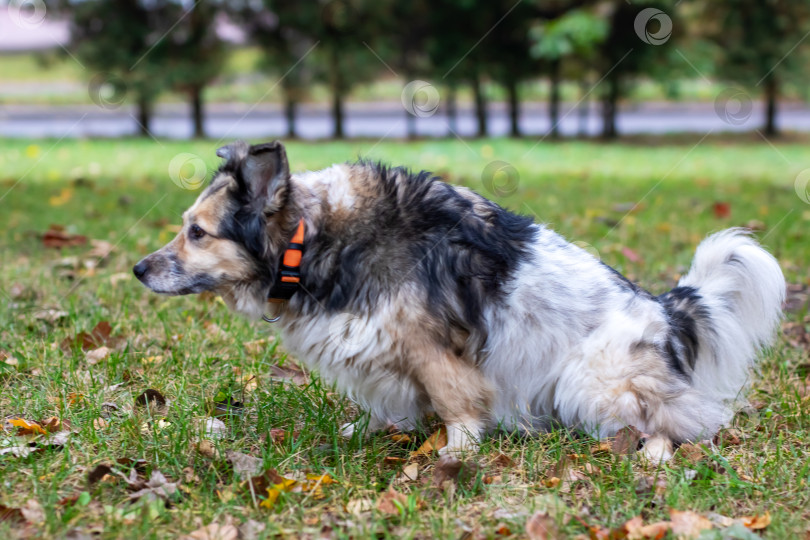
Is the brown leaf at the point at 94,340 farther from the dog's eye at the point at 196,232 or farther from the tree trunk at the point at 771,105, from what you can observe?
the tree trunk at the point at 771,105

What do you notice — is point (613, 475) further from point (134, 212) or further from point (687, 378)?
point (134, 212)

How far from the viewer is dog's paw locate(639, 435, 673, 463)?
323cm

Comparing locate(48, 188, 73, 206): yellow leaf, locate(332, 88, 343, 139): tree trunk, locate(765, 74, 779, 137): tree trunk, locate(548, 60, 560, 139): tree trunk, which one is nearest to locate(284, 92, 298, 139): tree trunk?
locate(332, 88, 343, 139): tree trunk

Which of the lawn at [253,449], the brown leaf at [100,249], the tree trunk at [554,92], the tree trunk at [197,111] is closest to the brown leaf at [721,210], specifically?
the lawn at [253,449]

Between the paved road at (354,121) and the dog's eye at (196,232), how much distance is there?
17.1m

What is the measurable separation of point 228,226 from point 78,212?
560 cm

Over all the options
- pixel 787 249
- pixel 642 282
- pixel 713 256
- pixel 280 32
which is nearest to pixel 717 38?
pixel 280 32

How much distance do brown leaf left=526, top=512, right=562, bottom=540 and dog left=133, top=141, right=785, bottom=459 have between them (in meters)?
0.70

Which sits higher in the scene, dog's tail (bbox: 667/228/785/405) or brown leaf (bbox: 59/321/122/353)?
dog's tail (bbox: 667/228/785/405)


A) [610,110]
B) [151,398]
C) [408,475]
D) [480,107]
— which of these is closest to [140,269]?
[151,398]

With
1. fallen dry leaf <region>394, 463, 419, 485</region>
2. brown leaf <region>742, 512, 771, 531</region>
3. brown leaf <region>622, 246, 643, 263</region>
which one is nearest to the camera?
brown leaf <region>742, 512, 771, 531</region>

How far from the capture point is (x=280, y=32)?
818 inches

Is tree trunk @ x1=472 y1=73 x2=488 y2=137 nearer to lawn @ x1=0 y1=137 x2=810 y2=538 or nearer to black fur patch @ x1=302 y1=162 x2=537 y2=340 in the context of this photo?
lawn @ x1=0 y1=137 x2=810 y2=538

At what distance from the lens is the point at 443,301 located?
10.8ft
